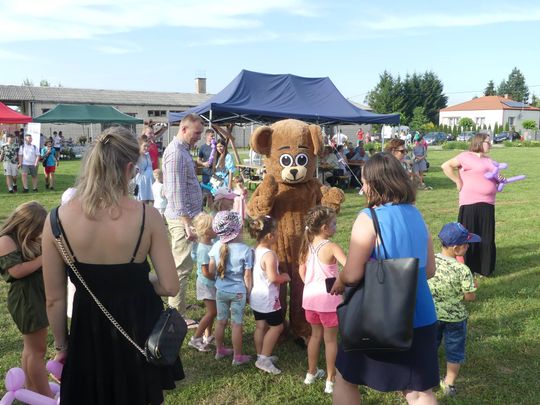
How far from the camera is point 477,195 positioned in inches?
241

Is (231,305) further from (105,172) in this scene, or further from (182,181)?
(105,172)

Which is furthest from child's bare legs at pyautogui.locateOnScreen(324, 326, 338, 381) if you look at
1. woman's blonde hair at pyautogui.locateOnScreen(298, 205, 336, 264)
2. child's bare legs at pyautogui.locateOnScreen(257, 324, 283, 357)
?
woman's blonde hair at pyautogui.locateOnScreen(298, 205, 336, 264)

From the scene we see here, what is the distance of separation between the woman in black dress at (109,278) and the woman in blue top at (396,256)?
964 mm

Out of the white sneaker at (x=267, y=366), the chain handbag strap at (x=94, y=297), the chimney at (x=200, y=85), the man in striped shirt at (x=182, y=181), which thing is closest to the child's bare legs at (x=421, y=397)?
the chain handbag strap at (x=94, y=297)

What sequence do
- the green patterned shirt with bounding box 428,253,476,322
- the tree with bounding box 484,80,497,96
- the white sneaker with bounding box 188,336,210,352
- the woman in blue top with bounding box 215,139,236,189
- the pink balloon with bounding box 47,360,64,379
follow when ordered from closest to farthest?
1. the pink balloon with bounding box 47,360,64,379
2. the green patterned shirt with bounding box 428,253,476,322
3. the white sneaker with bounding box 188,336,210,352
4. the woman in blue top with bounding box 215,139,236,189
5. the tree with bounding box 484,80,497,96

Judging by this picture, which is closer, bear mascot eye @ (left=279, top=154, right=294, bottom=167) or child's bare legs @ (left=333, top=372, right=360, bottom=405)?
child's bare legs @ (left=333, top=372, right=360, bottom=405)

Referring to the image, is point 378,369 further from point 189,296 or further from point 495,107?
point 495,107

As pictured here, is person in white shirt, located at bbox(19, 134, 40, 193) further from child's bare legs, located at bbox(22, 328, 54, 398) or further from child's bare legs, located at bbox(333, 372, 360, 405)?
child's bare legs, located at bbox(333, 372, 360, 405)

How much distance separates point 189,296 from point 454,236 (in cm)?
308

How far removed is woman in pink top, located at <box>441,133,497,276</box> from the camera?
6.01 m

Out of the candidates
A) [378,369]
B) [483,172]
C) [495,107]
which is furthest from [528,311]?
[495,107]

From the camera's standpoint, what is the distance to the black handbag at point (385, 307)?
7.59 ft

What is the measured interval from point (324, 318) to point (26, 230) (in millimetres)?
2073

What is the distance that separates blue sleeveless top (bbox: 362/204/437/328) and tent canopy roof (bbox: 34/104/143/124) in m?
25.2
